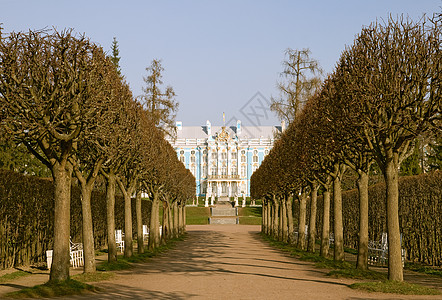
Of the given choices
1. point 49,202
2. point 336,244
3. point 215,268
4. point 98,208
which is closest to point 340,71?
point 336,244

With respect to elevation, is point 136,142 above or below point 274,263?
above

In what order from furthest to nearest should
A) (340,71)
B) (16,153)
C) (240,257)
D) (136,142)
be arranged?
(16,153) < (240,257) < (136,142) < (340,71)

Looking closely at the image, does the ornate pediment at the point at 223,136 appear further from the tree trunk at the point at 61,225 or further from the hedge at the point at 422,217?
the tree trunk at the point at 61,225

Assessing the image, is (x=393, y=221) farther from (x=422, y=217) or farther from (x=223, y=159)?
(x=223, y=159)

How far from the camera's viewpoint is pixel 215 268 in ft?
67.6

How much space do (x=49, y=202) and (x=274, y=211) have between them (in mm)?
25889

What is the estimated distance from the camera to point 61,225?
14.1 meters

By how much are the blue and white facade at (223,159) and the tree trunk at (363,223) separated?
10121 cm

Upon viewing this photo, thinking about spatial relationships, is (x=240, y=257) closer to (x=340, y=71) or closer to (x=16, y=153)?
(x=340, y=71)

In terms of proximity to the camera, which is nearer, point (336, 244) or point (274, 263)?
point (336, 244)

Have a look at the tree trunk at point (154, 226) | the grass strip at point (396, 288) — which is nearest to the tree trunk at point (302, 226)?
the tree trunk at point (154, 226)

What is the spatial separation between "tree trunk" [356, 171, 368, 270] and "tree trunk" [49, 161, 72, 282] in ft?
29.4

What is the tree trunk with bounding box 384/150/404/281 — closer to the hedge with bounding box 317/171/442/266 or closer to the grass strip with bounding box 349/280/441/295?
the grass strip with bounding box 349/280/441/295

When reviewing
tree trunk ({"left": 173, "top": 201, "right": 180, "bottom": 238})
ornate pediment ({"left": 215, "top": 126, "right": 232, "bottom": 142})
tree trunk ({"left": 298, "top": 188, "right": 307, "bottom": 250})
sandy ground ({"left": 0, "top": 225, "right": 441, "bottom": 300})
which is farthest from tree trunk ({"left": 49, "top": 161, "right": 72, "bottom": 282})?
ornate pediment ({"left": 215, "top": 126, "right": 232, "bottom": 142})
